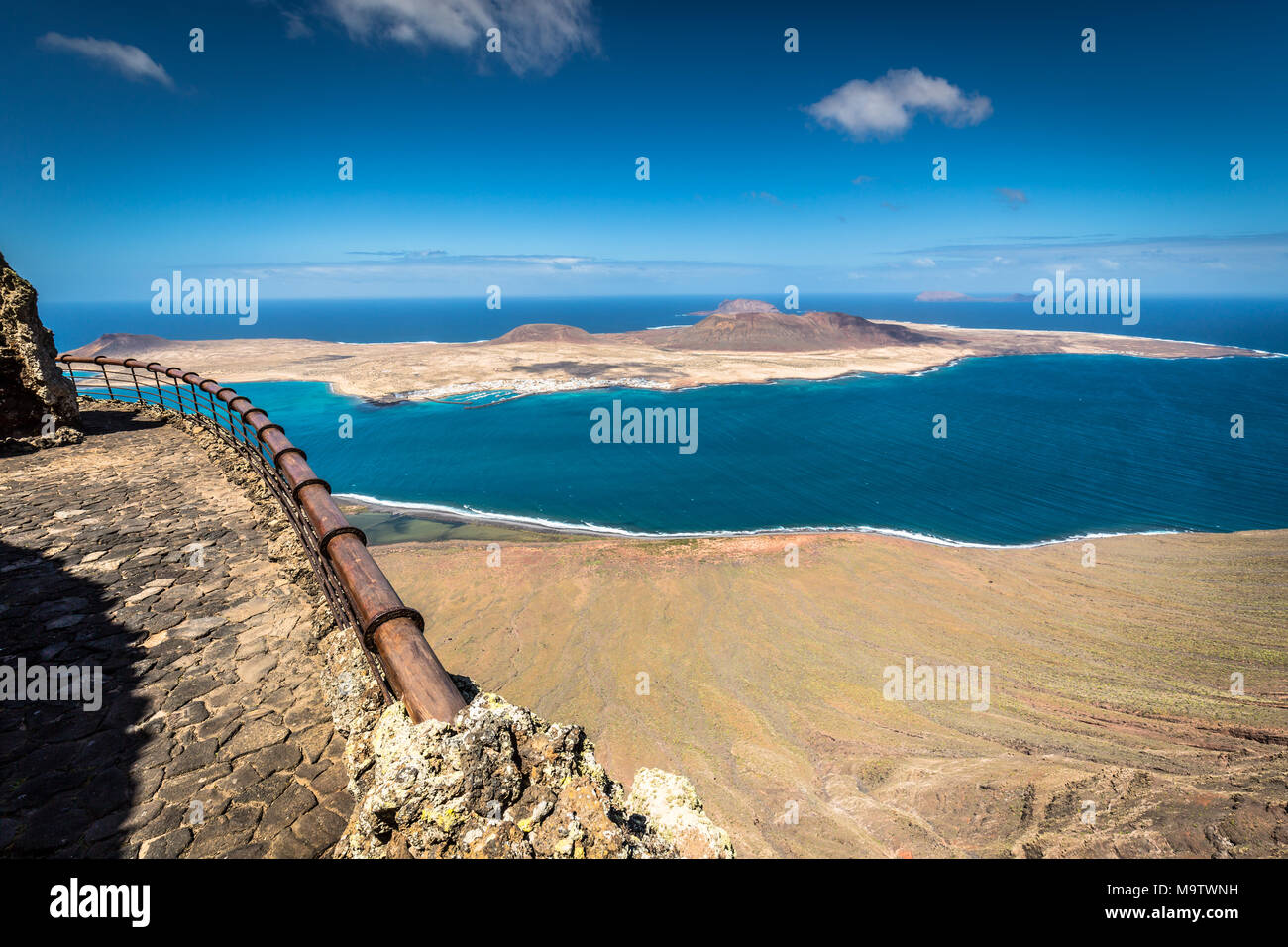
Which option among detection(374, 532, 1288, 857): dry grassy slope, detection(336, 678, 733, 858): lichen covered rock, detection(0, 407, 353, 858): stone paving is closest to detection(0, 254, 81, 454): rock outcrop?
detection(0, 407, 353, 858): stone paving

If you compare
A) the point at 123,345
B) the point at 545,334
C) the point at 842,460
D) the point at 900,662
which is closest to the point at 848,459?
the point at 842,460

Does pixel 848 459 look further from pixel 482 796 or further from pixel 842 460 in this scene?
pixel 482 796

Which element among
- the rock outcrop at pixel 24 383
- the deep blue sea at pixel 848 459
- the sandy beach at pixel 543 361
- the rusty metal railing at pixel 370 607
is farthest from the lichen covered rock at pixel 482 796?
the sandy beach at pixel 543 361

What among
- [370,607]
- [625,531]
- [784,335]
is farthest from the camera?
[784,335]

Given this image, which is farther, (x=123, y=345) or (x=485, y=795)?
(x=123, y=345)

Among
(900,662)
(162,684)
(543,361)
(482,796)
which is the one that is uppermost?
(543,361)
